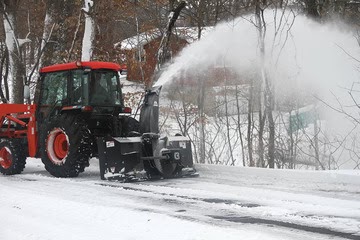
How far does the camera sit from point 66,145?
1026 centimetres

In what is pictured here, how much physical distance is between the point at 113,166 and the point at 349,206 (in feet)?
14.0

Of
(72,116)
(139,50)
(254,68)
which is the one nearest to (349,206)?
(72,116)

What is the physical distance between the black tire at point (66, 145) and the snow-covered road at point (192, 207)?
0.95 ft

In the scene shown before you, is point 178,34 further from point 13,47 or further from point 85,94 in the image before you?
point 85,94

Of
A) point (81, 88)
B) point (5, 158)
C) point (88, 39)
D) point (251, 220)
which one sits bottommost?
point (251, 220)

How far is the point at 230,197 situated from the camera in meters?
7.46

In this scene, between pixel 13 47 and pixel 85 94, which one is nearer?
pixel 85 94

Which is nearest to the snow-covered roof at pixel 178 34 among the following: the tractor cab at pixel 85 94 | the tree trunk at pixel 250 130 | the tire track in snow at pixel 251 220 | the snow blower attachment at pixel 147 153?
the tree trunk at pixel 250 130

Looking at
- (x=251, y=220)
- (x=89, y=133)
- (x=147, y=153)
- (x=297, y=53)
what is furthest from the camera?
(x=297, y=53)

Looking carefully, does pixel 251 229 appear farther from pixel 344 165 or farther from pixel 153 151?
pixel 344 165

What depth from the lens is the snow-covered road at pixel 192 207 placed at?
5.41 meters

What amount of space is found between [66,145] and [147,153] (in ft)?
5.64

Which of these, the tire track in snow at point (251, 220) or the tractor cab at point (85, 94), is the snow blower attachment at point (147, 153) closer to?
the tractor cab at point (85, 94)

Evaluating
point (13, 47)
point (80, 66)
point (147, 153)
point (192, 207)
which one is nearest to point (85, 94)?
point (80, 66)
